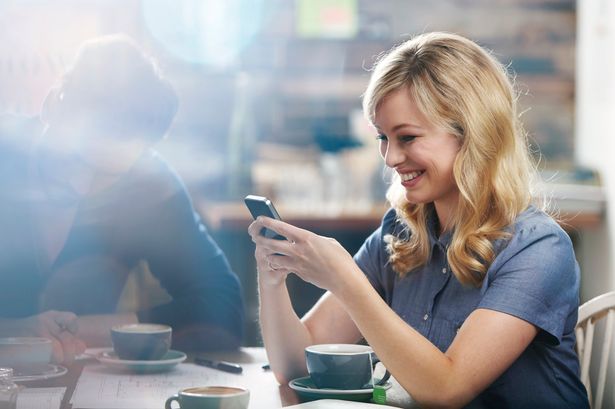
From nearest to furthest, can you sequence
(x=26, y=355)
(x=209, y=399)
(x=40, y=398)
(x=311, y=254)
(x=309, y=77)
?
(x=209, y=399), (x=40, y=398), (x=311, y=254), (x=26, y=355), (x=309, y=77)

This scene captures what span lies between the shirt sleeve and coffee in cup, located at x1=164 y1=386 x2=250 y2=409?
0.43 meters

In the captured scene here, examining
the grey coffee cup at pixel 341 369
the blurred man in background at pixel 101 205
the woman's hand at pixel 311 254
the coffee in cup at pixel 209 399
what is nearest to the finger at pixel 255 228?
the woman's hand at pixel 311 254

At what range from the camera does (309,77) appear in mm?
4699

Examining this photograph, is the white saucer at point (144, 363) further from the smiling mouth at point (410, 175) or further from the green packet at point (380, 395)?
the smiling mouth at point (410, 175)

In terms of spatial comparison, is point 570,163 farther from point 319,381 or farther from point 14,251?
point 319,381

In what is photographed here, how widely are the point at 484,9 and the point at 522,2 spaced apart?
20 cm

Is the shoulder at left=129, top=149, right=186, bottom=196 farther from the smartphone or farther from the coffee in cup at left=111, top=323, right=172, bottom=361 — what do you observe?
the smartphone

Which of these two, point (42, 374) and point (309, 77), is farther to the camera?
point (309, 77)

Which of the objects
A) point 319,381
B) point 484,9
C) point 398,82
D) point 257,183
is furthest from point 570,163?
point 319,381

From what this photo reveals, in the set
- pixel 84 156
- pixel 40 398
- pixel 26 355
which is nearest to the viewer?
pixel 40 398

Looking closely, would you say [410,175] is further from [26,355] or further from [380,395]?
[26,355]

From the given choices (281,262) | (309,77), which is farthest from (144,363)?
(309,77)

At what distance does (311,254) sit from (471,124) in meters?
0.38

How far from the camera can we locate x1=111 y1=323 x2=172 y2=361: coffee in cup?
4.86 ft
